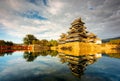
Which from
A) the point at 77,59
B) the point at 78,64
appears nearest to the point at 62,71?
the point at 78,64

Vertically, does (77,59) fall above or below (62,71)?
above

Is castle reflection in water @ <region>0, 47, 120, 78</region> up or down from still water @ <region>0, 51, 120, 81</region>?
up

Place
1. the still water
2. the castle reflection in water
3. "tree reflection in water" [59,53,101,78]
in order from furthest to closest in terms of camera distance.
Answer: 1. the castle reflection in water
2. "tree reflection in water" [59,53,101,78]
3. the still water

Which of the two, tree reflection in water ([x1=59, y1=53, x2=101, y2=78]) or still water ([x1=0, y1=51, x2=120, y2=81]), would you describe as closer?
still water ([x1=0, y1=51, x2=120, y2=81])

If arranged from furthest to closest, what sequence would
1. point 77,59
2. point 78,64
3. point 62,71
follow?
1. point 77,59
2. point 78,64
3. point 62,71

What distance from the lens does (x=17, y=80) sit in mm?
8703

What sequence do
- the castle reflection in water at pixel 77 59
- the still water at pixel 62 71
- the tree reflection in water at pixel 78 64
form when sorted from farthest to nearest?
the castle reflection in water at pixel 77 59
the tree reflection in water at pixel 78 64
the still water at pixel 62 71

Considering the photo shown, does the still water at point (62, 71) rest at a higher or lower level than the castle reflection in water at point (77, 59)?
lower

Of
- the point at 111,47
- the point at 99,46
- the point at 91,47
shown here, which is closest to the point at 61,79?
the point at 91,47

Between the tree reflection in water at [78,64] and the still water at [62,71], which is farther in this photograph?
the tree reflection in water at [78,64]

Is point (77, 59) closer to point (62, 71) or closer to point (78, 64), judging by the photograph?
point (78, 64)

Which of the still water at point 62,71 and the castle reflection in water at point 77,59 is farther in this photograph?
the castle reflection in water at point 77,59

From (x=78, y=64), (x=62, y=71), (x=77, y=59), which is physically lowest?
(x=62, y=71)

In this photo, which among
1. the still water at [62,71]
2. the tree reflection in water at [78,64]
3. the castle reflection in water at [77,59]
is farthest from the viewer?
the castle reflection in water at [77,59]
